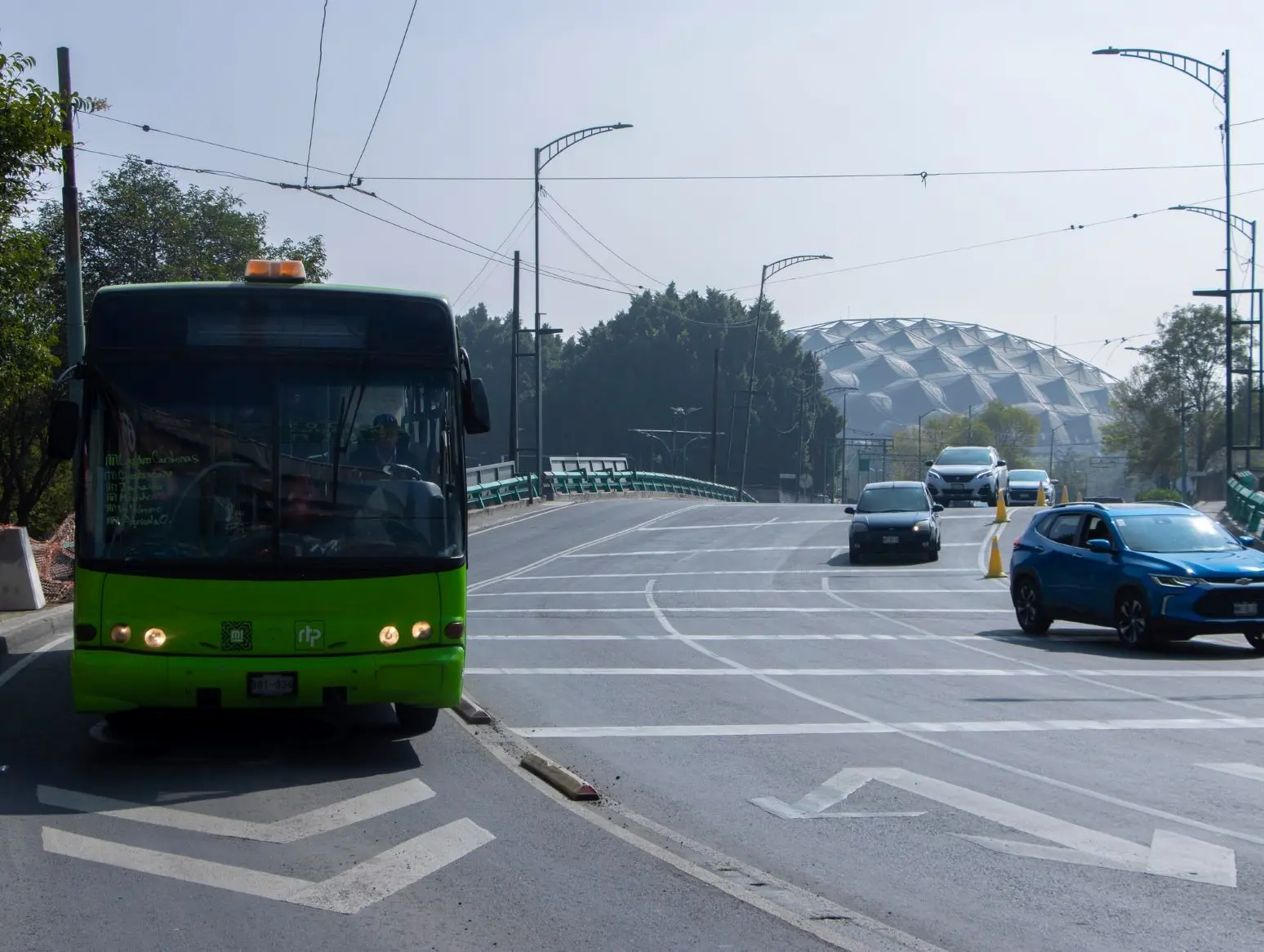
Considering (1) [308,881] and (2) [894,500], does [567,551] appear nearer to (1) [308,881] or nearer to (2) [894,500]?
(2) [894,500]

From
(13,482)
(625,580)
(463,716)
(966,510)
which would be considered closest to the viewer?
(463,716)

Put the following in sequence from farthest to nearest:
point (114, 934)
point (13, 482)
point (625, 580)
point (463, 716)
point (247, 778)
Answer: point (13, 482) < point (625, 580) < point (463, 716) < point (247, 778) < point (114, 934)

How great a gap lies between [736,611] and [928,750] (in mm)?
11995

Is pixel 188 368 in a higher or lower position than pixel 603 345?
lower

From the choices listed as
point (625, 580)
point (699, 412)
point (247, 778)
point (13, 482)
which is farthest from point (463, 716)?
point (699, 412)

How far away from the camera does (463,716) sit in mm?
11023

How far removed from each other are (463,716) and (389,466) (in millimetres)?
2684

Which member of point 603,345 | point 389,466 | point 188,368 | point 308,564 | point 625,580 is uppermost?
point 603,345

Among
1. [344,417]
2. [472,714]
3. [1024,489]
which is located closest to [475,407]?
[344,417]

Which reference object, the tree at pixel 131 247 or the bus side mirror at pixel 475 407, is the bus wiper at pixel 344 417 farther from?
the tree at pixel 131 247

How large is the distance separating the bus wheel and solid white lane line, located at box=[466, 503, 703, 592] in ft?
48.5

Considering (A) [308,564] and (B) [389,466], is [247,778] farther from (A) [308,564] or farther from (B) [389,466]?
(B) [389,466]

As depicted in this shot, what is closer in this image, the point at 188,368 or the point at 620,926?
the point at 620,926

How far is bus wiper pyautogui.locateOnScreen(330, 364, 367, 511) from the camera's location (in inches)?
356
